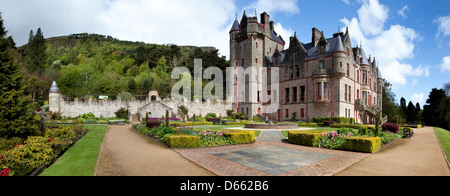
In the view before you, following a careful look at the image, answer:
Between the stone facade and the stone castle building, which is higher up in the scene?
the stone castle building

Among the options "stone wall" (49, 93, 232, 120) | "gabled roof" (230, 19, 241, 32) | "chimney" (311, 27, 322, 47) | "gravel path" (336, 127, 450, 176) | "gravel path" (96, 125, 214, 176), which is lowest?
"gravel path" (336, 127, 450, 176)

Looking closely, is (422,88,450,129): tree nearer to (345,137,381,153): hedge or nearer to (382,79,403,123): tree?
(382,79,403,123): tree

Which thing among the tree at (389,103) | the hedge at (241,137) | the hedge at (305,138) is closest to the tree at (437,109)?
the tree at (389,103)

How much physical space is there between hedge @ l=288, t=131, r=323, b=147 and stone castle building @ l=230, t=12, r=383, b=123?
20082 mm

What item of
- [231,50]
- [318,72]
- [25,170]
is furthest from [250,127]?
[231,50]

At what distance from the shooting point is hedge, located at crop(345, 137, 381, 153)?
39.1ft

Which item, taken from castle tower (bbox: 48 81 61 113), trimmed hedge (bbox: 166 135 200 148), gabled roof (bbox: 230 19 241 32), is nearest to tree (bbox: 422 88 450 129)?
gabled roof (bbox: 230 19 241 32)

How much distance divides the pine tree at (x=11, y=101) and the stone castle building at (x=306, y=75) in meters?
30.9

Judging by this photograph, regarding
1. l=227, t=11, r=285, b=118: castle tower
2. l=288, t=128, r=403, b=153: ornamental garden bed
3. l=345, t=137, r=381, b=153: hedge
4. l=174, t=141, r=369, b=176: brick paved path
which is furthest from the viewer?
l=227, t=11, r=285, b=118: castle tower

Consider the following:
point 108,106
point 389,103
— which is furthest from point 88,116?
point 389,103

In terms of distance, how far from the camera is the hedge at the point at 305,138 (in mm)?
14159

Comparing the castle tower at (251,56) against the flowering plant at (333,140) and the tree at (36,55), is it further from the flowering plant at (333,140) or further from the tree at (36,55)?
the tree at (36,55)
